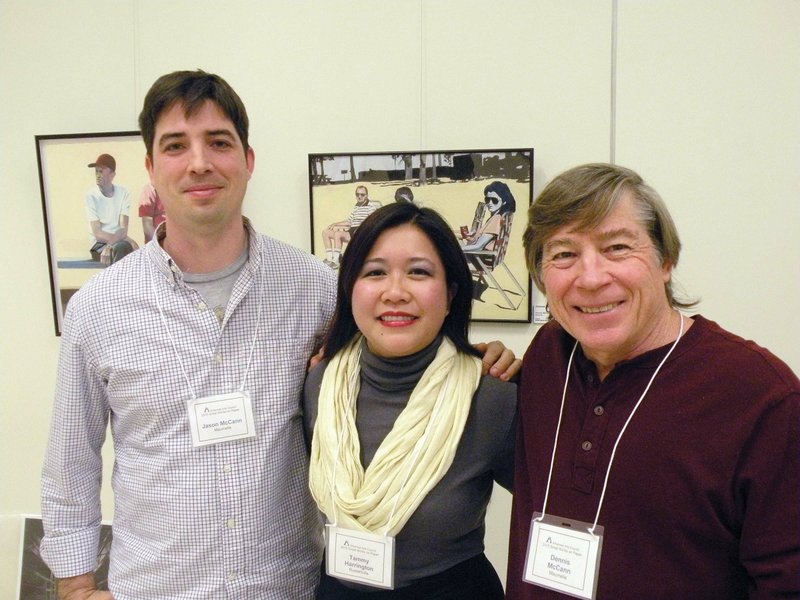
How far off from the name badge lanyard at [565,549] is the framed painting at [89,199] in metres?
2.32

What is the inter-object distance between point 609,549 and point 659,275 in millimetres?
533

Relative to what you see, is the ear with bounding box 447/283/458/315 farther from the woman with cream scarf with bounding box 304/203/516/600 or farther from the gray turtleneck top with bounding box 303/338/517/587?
the gray turtleneck top with bounding box 303/338/517/587

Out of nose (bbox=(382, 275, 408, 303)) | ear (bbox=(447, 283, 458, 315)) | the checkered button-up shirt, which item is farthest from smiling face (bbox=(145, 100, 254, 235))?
ear (bbox=(447, 283, 458, 315))

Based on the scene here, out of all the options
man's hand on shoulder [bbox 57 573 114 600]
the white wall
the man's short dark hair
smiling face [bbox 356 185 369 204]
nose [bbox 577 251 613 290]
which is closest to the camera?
nose [bbox 577 251 613 290]

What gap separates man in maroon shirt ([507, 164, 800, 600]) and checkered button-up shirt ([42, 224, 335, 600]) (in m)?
0.68

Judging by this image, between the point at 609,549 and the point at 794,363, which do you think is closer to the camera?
the point at 609,549

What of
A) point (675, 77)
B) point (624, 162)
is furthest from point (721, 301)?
point (675, 77)

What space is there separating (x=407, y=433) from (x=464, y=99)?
165 centimetres

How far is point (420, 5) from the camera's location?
2529 mm

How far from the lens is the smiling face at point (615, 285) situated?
111cm

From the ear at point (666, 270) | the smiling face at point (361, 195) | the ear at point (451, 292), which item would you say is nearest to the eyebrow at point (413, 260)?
the ear at point (451, 292)

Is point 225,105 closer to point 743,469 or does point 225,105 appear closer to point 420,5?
point 420,5

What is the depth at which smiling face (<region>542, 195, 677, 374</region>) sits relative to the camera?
111 cm

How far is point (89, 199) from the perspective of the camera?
280 cm
